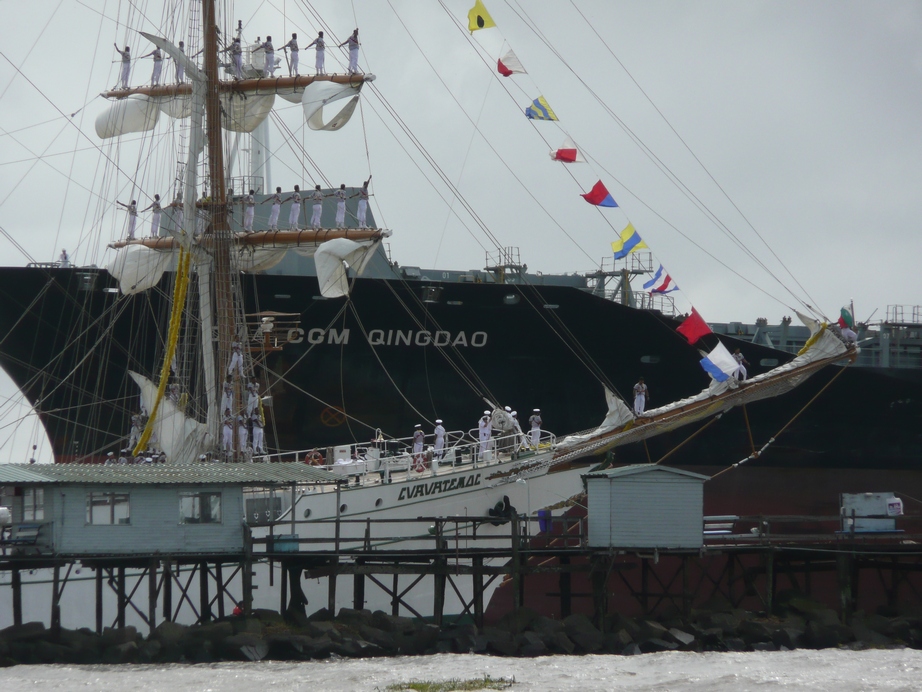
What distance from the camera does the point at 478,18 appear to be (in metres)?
29.5

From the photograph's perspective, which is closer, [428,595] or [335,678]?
[335,678]

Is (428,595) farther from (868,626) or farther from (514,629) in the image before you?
(868,626)

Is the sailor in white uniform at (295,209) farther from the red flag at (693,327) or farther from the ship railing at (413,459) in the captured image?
the red flag at (693,327)

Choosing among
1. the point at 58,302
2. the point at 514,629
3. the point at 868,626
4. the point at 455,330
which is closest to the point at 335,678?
the point at 514,629

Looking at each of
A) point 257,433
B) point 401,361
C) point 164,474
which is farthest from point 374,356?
point 164,474

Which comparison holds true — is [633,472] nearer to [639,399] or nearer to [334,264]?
[639,399]

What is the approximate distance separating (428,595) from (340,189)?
13.1 m

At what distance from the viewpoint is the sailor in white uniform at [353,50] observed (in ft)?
117

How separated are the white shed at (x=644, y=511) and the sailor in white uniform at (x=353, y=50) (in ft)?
54.1

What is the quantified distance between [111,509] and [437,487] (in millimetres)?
7912

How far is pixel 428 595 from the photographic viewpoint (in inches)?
1096

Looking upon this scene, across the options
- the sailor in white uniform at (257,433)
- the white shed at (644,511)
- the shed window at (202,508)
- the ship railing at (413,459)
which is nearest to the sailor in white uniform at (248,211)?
the sailor in white uniform at (257,433)

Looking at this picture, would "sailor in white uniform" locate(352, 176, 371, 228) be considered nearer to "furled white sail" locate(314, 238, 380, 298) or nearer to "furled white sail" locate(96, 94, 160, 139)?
"furled white sail" locate(314, 238, 380, 298)

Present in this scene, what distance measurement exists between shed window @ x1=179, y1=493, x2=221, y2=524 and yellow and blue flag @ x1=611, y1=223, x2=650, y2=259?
13.1 meters
